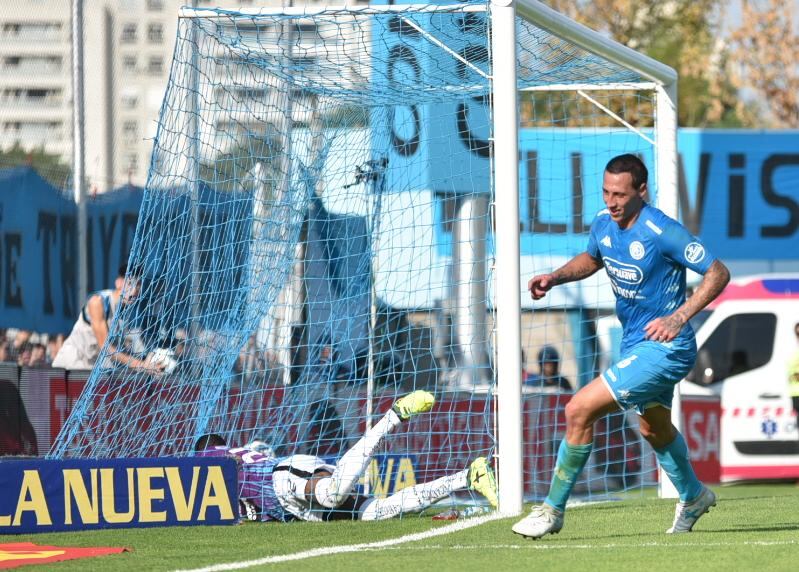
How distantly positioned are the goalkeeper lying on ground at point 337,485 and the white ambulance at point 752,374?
668 centimetres

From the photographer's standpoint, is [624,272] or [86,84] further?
[86,84]

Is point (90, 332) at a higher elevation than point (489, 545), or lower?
higher

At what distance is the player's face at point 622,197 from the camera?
6.93 meters

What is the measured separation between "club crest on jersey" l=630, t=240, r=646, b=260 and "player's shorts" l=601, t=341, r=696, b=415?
42 cm

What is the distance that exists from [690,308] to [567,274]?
813 mm

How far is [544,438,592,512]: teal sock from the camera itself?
6.90 meters

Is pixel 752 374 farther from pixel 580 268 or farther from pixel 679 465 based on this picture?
pixel 580 268

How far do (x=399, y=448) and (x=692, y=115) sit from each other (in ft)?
120

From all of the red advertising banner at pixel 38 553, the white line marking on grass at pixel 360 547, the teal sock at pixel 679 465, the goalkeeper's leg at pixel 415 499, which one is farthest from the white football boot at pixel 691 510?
the red advertising banner at pixel 38 553

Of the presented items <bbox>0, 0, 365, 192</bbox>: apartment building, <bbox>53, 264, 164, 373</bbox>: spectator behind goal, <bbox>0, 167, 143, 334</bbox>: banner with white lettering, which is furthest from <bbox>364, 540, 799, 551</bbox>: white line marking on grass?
<bbox>0, 0, 365, 192</bbox>: apartment building

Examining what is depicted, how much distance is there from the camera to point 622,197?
22.8 ft

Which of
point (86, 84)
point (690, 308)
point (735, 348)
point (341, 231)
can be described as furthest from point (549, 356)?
point (690, 308)

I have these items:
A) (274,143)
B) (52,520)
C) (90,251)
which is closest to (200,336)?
(274,143)

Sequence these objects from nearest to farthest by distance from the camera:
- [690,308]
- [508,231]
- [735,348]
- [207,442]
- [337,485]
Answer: [690,308] < [508,231] < [337,485] < [207,442] < [735,348]
